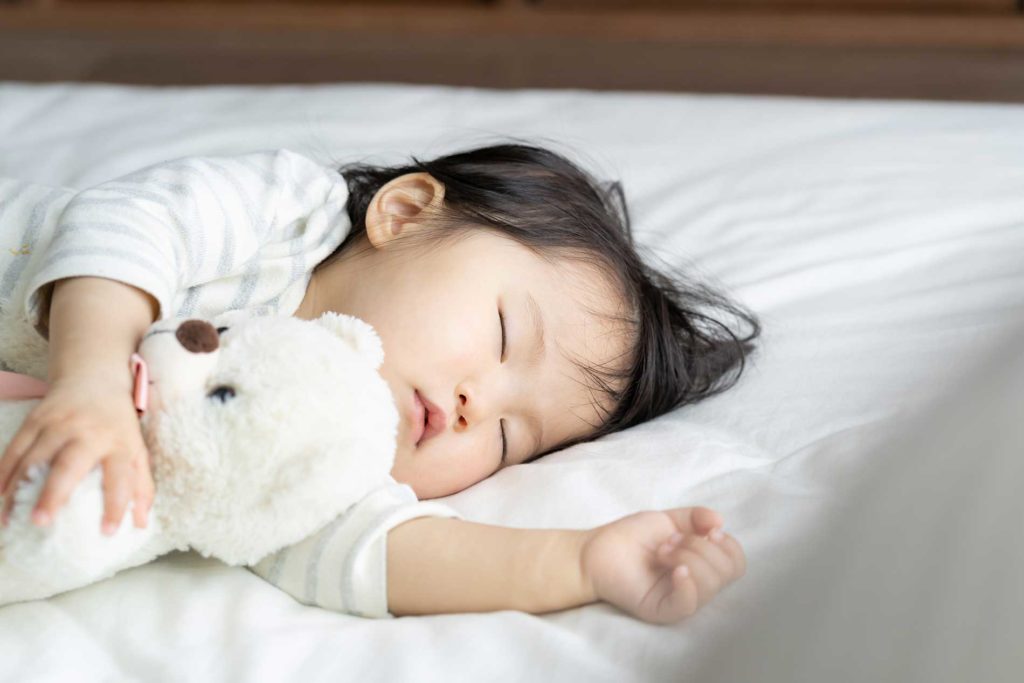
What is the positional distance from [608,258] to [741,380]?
0.17 metres

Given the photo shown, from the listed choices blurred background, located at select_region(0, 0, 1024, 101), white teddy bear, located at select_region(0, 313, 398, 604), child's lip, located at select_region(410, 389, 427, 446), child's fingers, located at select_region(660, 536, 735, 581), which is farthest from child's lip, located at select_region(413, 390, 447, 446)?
blurred background, located at select_region(0, 0, 1024, 101)

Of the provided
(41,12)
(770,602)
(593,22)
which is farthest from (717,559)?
(41,12)

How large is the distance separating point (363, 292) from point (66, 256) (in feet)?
0.78

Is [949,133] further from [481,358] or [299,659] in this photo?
[299,659]

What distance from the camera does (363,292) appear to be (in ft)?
3.09

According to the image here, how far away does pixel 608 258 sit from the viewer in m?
1.03

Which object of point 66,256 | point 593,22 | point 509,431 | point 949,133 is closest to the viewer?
point 66,256

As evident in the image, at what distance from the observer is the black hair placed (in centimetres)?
100

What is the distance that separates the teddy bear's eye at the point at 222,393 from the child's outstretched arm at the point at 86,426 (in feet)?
0.16

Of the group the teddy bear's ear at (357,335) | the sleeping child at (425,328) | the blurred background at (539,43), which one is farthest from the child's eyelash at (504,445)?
the blurred background at (539,43)

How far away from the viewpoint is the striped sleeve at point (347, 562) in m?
0.71

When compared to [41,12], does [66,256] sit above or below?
above

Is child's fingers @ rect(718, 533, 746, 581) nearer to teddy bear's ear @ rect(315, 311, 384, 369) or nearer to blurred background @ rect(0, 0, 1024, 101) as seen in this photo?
teddy bear's ear @ rect(315, 311, 384, 369)

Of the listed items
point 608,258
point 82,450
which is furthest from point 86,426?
point 608,258
